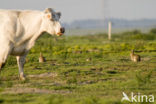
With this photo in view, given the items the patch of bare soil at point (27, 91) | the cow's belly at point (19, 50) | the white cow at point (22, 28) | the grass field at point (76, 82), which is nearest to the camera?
the grass field at point (76, 82)

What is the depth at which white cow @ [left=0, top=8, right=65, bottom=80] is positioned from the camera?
11.0 meters

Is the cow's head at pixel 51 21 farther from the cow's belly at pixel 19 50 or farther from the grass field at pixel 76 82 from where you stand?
the grass field at pixel 76 82

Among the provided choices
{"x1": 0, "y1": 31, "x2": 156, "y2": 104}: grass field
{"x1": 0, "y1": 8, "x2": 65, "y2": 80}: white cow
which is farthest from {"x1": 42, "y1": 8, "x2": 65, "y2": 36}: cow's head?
{"x1": 0, "y1": 31, "x2": 156, "y2": 104}: grass field

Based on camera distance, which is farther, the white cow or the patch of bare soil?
the white cow

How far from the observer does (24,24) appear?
11.3 m

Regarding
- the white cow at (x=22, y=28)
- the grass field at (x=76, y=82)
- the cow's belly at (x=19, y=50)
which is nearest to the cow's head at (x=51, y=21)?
the white cow at (x=22, y=28)

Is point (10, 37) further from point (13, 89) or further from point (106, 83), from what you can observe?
point (106, 83)

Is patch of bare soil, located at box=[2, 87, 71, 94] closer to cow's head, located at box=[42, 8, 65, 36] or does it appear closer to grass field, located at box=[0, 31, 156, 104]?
grass field, located at box=[0, 31, 156, 104]

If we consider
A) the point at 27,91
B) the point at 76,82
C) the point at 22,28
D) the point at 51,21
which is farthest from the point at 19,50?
the point at 76,82

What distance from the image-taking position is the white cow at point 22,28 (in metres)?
11.0

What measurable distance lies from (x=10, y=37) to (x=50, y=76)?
278cm

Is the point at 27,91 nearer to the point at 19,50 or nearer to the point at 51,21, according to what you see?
the point at 19,50

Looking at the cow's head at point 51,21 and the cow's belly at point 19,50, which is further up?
the cow's head at point 51,21

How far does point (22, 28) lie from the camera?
11281mm
